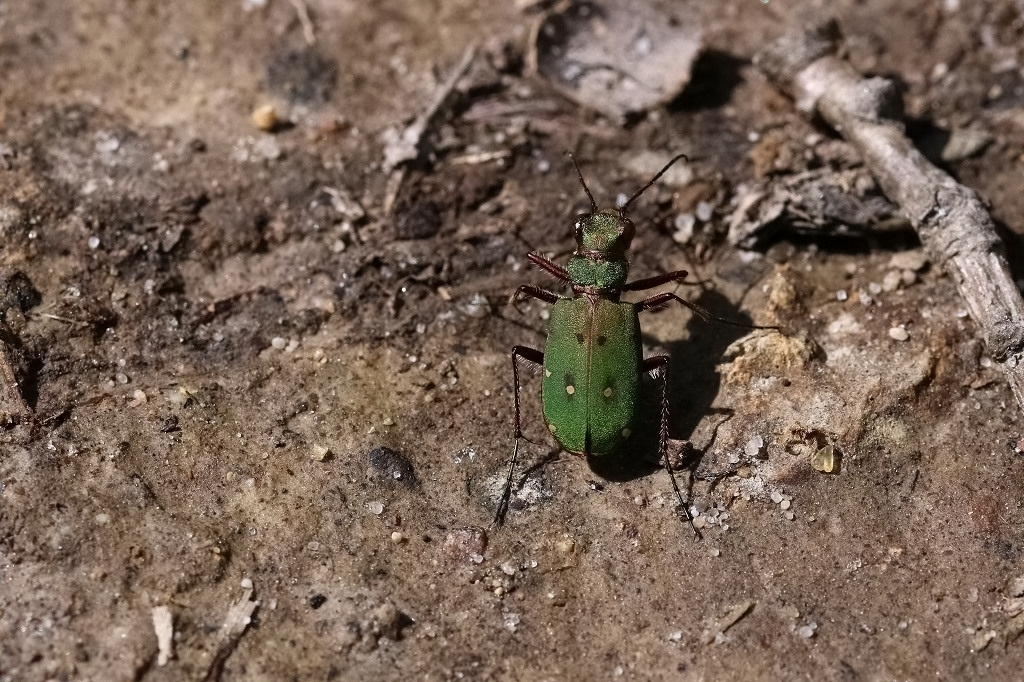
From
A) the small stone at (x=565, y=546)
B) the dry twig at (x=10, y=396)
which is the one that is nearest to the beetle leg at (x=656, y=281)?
the small stone at (x=565, y=546)

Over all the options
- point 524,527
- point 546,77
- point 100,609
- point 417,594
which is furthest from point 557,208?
point 100,609

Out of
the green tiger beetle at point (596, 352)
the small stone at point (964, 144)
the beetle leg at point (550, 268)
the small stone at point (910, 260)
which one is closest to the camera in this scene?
the green tiger beetle at point (596, 352)

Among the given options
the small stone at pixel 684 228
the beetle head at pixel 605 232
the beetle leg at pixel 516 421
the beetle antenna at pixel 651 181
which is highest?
the beetle antenna at pixel 651 181

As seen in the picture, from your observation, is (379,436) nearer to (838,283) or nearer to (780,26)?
(838,283)

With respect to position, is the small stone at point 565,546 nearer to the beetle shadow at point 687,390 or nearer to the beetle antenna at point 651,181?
the beetle shadow at point 687,390

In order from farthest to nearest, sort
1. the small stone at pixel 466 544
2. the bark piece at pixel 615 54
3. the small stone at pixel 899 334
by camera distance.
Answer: the bark piece at pixel 615 54 < the small stone at pixel 899 334 < the small stone at pixel 466 544

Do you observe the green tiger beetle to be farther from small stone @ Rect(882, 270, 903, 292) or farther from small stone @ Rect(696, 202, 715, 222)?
small stone @ Rect(882, 270, 903, 292)

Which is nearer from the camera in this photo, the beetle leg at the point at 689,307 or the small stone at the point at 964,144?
the beetle leg at the point at 689,307
